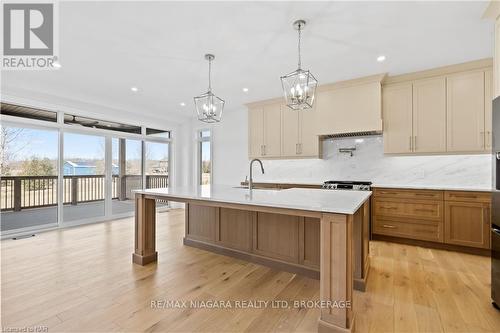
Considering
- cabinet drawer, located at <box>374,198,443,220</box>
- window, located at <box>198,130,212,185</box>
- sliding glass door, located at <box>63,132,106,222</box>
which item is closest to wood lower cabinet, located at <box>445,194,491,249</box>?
cabinet drawer, located at <box>374,198,443,220</box>

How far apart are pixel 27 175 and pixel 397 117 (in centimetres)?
639

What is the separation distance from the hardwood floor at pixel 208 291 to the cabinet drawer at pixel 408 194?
731mm

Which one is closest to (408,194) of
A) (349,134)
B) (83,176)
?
(349,134)

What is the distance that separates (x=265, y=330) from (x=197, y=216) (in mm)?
1970

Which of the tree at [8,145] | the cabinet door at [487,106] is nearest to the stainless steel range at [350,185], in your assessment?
the cabinet door at [487,106]

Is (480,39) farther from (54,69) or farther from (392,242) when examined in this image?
(54,69)

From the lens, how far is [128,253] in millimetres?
3182

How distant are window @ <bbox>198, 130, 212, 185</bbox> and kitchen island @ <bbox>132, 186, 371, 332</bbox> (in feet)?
9.89

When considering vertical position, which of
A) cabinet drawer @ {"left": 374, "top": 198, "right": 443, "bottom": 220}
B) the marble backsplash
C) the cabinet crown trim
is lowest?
cabinet drawer @ {"left": 374, "top": 198, "right": 443, "bottom": 220}

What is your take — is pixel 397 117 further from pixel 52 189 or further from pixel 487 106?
pixel 52 189

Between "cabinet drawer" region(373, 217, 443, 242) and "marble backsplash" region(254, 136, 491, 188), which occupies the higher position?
"marble backsplash" region(254, 136, 491, 188)

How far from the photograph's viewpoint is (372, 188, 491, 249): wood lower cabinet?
3.11 meters

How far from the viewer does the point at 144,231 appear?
2834mm

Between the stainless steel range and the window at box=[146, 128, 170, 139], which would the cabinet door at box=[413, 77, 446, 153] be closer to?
the stainless steel range
